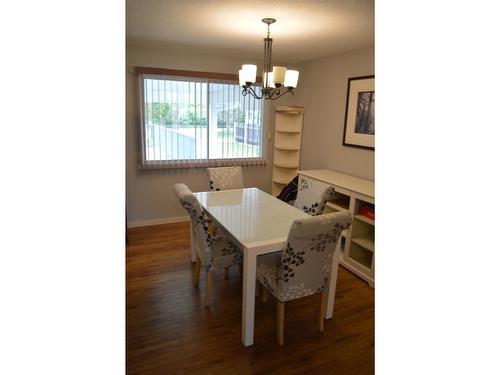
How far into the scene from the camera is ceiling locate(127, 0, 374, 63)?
2162mm

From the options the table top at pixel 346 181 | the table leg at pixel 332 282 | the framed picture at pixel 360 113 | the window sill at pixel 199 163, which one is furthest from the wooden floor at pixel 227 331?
the framed picture at pixel 360 113

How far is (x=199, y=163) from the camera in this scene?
4.23 metres

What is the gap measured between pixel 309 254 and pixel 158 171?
9.02 ft

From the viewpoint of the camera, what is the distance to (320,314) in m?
2.21

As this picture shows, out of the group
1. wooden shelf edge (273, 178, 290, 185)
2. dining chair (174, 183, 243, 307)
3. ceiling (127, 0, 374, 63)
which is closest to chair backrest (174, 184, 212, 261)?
dining chair (174, 183, 243, 307)

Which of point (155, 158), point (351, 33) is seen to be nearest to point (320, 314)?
point (351, 33)

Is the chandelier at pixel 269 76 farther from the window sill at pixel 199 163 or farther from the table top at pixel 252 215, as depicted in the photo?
the window sill at pixel 199 163

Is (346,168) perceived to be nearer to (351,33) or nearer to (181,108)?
(351,33)

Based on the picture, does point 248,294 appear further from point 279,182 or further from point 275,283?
point 279,182

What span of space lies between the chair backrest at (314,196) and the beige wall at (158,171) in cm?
185

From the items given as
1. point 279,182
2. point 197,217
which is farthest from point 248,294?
point 279,182

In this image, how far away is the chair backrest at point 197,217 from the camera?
210cm
